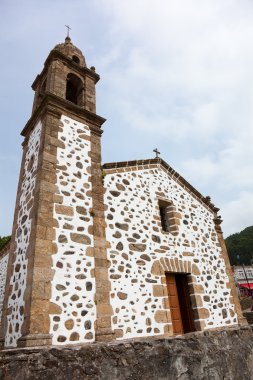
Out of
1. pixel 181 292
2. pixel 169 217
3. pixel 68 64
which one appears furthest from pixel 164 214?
pixel 68 64

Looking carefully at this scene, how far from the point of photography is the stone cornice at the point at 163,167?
8347 millimetres

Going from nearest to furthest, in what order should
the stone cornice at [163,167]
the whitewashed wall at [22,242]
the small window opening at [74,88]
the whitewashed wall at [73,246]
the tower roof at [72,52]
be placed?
the whitewashed wall at [73,246] → the whitewashed wall at [22,242] → the stone cornice at [163,167] → the small window opening at [74,88] → the tower roof at [72,52]

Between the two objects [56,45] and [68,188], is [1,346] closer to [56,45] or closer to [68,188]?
[68,188]

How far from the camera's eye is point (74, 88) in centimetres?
980

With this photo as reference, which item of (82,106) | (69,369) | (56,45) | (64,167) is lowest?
(69,369)

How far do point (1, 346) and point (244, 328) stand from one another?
510cm

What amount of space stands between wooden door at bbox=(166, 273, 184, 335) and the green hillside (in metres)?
54.4

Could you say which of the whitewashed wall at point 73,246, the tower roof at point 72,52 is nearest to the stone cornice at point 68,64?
the tower roof at point 72,52

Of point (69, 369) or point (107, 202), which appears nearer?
point (69, 369)

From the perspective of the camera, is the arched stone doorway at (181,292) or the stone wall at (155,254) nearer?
the stone wall at (155,254)

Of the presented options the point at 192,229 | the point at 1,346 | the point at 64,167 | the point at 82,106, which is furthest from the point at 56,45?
the point at 1,346

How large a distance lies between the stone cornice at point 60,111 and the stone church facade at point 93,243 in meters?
0.03

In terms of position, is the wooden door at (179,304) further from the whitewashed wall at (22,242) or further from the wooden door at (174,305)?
the whitewashed wall at (22,242)

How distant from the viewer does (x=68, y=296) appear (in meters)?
5.62
